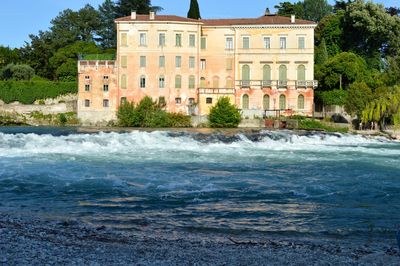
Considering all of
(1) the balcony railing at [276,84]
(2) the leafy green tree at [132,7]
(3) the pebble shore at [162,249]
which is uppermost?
(2) the leafy green tree at [132,7]

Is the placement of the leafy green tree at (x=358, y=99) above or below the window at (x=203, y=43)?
below

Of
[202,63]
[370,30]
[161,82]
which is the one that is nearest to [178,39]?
[202,63]

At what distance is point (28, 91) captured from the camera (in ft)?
181

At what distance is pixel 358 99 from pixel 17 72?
1603 inches

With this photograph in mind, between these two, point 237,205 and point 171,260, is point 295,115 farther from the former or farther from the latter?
point 171,260

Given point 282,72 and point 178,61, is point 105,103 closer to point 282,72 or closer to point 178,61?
point 178,61

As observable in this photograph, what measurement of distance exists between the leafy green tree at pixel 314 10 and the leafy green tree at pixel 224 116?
4119 centimetres

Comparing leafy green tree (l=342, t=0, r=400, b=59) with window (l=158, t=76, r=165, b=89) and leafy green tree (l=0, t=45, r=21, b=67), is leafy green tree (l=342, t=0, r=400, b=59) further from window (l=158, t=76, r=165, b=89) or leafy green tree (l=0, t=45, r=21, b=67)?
leafy green tree (l=0, t=45, r=21, b=67)

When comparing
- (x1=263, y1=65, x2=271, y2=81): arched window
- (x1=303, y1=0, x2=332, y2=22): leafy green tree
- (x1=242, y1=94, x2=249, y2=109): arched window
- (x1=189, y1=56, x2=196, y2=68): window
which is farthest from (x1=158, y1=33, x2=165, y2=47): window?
(x1=303, y1=0, x2=332, y2=22): leafy green tree

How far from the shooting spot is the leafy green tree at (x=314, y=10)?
8269 centimetres

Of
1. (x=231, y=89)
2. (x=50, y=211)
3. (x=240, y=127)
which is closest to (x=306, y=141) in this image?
(x=240, y=127)

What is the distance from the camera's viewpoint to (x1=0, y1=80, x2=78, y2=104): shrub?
2164 inches

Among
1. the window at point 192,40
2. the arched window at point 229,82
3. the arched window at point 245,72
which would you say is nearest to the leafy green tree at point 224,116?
the arched window at point 229,82

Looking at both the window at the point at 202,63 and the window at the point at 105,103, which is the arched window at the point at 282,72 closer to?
the window at the point at 202,63
